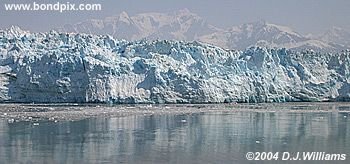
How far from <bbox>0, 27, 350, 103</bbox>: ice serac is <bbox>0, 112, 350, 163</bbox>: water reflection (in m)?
12.0

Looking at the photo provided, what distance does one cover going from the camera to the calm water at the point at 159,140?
32.8 feet

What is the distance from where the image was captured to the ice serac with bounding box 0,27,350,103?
2961 centimetres

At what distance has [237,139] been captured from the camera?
41.4 ft

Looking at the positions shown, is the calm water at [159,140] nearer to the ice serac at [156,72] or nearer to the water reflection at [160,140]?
the water reflection at [160,140]

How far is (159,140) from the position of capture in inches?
493

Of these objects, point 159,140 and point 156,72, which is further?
point 156,72

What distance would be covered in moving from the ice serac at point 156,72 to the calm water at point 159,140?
11495mm

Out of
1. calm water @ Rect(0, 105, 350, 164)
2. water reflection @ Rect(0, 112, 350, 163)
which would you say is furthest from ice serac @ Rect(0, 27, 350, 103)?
water reflection @ Rect(0, 112, 350, 163)

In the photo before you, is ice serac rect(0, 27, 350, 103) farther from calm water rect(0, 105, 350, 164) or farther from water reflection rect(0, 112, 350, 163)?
water reflection rect(0, 112, 350, 163)

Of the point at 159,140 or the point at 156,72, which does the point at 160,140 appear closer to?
the point at 159,140

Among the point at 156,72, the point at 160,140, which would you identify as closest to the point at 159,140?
the point at 160,140

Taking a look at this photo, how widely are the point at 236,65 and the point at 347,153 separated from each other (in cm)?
2315

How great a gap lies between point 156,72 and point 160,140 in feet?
58.2

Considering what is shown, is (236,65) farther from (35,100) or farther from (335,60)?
(35,100)
